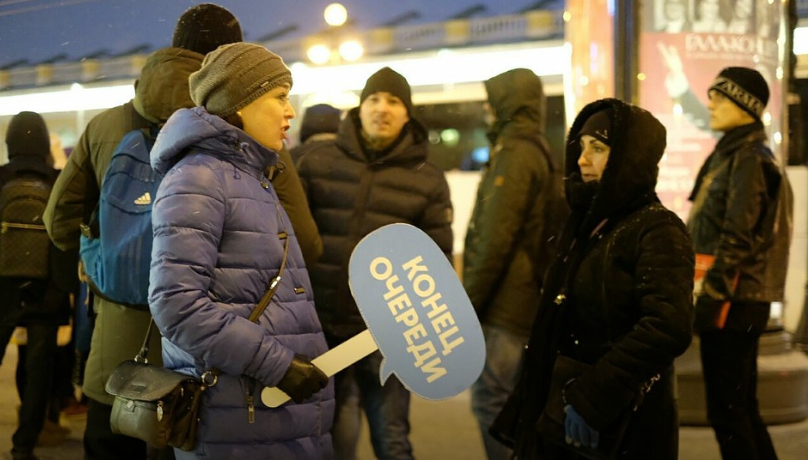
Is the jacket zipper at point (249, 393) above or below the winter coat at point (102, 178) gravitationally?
below

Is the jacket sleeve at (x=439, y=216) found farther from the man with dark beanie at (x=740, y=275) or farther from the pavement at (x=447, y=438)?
the pavement at (x=447, y=438)

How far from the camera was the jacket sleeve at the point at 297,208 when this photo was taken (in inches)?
111

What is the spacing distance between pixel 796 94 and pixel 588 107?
502cm

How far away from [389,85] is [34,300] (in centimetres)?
220

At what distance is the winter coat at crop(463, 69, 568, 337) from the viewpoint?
12.0 feet

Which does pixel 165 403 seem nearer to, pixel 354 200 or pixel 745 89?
pixel 354 200

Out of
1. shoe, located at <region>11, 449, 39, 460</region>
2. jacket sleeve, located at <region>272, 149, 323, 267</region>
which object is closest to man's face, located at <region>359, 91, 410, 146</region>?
jacket sleeve, located at <region>272, 149, 323, 267</region>

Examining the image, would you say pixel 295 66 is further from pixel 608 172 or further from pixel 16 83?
pixel 608 172

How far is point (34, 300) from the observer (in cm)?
437

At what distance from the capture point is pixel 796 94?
23.3 ft

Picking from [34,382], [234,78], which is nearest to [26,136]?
[34,382]

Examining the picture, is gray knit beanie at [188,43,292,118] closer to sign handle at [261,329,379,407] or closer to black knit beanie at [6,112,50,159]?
sign handle at [261,329,379,407]

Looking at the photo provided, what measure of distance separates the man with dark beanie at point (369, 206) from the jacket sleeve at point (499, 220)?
186 mm

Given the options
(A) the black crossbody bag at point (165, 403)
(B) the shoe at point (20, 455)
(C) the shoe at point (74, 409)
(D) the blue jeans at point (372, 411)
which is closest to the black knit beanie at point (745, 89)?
(D) the blue jeans at point (372, 411)
